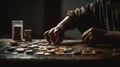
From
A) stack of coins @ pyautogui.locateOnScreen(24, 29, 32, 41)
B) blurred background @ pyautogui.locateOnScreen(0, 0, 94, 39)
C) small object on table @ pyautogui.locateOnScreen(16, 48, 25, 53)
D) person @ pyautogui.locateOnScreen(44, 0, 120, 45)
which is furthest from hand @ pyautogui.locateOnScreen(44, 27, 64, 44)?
blurred background @ pyautogui.locateOnScreen(0, 0, 94, 39)

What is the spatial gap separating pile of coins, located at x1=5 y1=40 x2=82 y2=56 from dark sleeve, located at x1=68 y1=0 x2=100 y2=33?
450 millimetres

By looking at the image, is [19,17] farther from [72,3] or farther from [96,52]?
[96,52]

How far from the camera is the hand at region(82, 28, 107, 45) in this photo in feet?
6.74

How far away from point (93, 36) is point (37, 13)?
1.94m

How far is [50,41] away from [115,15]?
58cm

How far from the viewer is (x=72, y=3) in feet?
12.6

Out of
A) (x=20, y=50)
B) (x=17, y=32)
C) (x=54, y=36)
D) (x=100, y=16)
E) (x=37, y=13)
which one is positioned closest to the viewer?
(x=20, y=50)

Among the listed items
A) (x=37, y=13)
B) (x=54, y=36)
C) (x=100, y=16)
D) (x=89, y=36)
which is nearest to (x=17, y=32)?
(x=54, y=36)

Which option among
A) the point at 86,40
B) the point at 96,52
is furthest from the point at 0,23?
the point at 96,52

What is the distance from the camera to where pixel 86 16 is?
8.18ft
